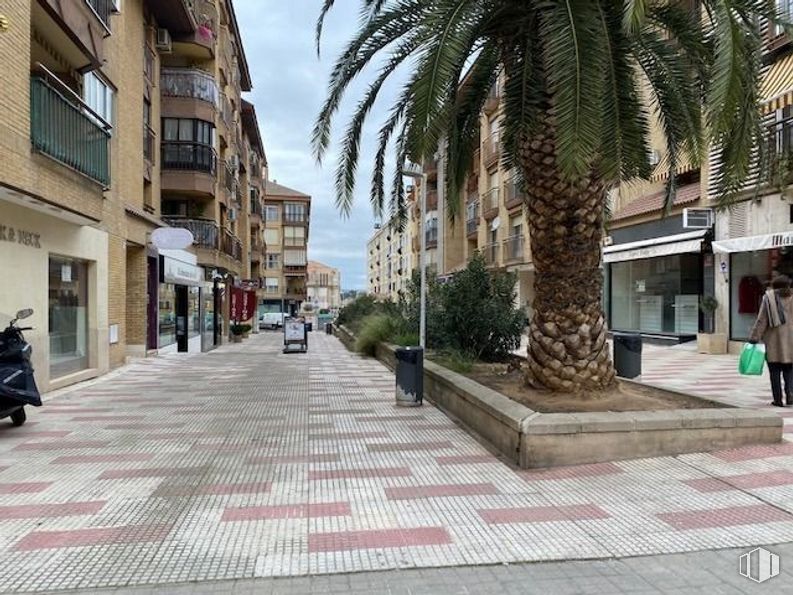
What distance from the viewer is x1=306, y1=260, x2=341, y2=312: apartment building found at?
129m

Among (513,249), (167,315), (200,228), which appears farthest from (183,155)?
(513,249)

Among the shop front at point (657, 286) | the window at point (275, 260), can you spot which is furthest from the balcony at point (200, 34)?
the window at point (275, 260)

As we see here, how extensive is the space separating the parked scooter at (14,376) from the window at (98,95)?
286 inches

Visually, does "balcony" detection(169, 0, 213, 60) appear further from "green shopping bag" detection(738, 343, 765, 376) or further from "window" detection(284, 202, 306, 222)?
"window" detection(284, 202, 306, 222)

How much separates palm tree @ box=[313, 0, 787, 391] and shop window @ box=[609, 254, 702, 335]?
40.0 ft

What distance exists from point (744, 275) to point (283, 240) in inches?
2431

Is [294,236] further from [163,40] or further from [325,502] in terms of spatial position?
[325,502]

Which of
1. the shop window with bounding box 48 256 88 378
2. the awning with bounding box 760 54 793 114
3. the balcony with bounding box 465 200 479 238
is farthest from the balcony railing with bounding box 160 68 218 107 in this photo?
the awning with bounding box 760 54 793 114

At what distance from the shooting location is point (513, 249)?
105ft

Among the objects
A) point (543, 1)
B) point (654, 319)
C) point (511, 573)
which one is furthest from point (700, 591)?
point (654, 319)

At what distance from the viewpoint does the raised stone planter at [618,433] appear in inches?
225

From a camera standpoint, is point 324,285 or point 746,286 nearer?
point 746,286

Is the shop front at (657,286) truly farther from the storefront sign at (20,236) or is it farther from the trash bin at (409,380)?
the storefront sign at (20,236)

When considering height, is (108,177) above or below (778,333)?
above
